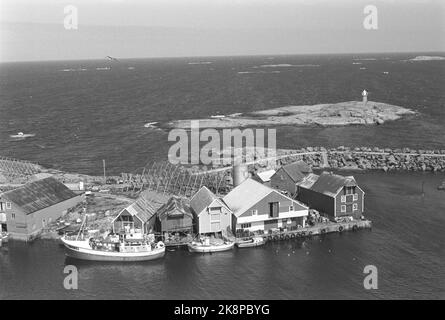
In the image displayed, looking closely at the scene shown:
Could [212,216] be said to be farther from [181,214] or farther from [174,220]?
[174,220]

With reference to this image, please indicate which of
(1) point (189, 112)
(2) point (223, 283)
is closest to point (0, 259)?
(2) point (223, 283)

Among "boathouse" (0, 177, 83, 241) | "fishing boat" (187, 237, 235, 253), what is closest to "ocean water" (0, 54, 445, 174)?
"boathouse" (0, 177, 83, 241)

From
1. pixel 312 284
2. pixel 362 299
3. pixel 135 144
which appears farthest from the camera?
pixel 135 144

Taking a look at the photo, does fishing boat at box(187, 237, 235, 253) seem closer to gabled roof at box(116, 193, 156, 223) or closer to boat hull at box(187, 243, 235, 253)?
boat hull at box(187, 243, 235, 253)

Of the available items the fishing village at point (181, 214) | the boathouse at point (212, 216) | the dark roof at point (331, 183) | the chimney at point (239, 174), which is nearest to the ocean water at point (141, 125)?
the fishing village at point (181, 214)

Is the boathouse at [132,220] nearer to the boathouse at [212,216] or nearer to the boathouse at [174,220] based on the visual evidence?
the boathouse at [174,220]

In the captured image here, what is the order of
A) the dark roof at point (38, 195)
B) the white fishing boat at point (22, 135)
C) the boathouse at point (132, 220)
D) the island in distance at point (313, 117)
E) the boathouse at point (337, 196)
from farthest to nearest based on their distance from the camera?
the island in distance at point (313, 117) < the white fishing boat at point (22, 135) < the boathouse at point (337, 196) < the dark roof at point (38, 195) < the boathouse at point (132, 220)
